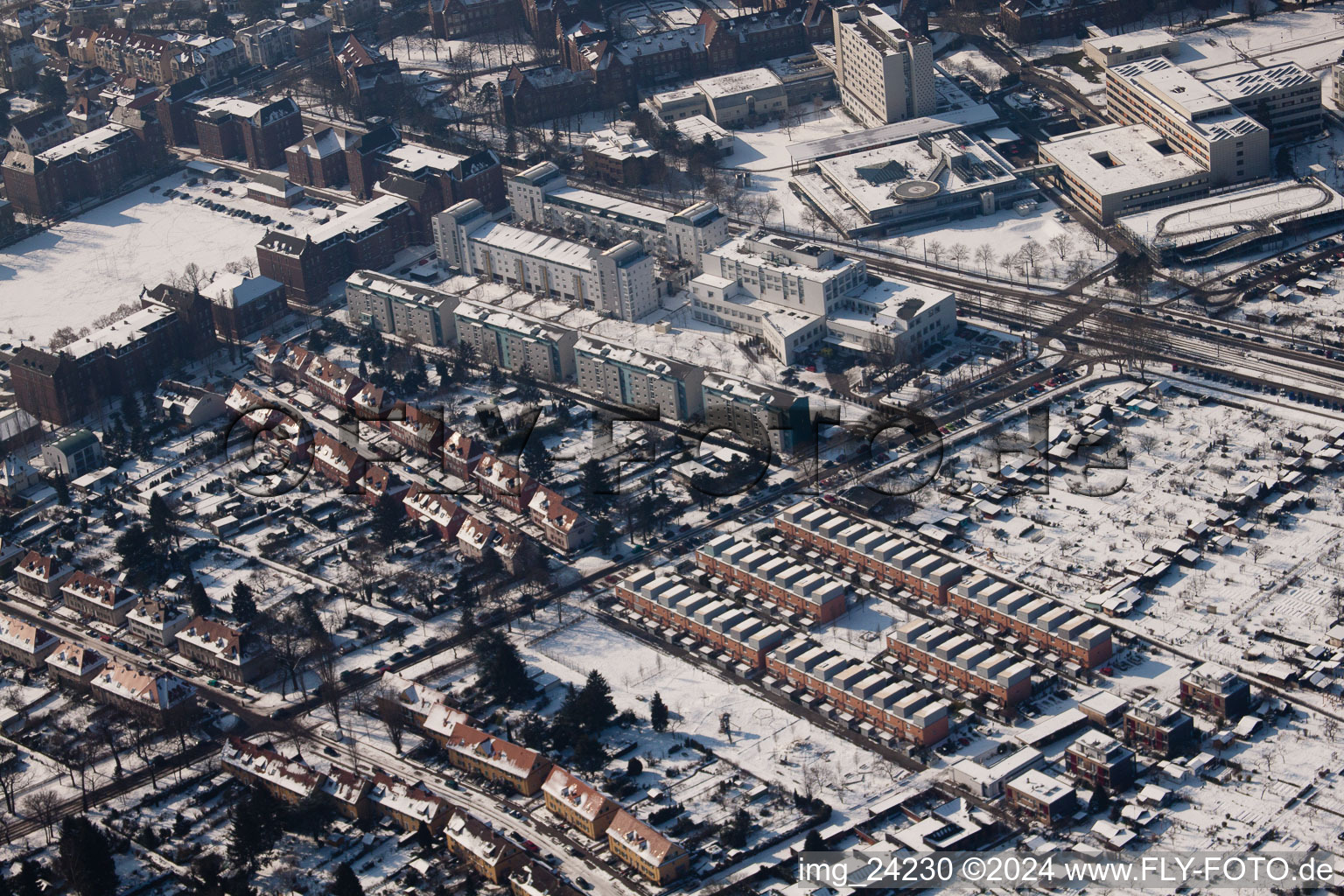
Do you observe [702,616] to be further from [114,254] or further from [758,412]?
[114,254]

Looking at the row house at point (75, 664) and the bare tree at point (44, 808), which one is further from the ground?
the row house at point (75, 664)

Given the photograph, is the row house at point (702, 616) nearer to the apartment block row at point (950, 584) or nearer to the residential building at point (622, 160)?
the apartment block row at point (950, 584)

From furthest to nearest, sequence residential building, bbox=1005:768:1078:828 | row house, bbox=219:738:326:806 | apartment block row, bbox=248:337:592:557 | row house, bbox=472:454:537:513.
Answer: row house, bbox=472:454:537:513 → apartment block row, bbox=248:337:592:557 → row house, bbox=219:738:326:806 → residential building, bbox=1005:768:1078:828

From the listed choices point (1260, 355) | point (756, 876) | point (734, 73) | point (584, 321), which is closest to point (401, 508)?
point (584, 321)

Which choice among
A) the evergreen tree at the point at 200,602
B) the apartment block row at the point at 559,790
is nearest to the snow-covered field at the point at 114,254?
the evergreen tree at the point at 200,602

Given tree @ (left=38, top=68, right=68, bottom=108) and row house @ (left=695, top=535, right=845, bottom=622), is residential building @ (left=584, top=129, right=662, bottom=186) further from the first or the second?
tree @ (left=38, top=68, right=68, bottom=108)

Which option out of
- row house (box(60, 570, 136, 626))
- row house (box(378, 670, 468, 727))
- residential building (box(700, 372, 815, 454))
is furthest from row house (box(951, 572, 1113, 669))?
row house (box(60, 570, 136, 626))
